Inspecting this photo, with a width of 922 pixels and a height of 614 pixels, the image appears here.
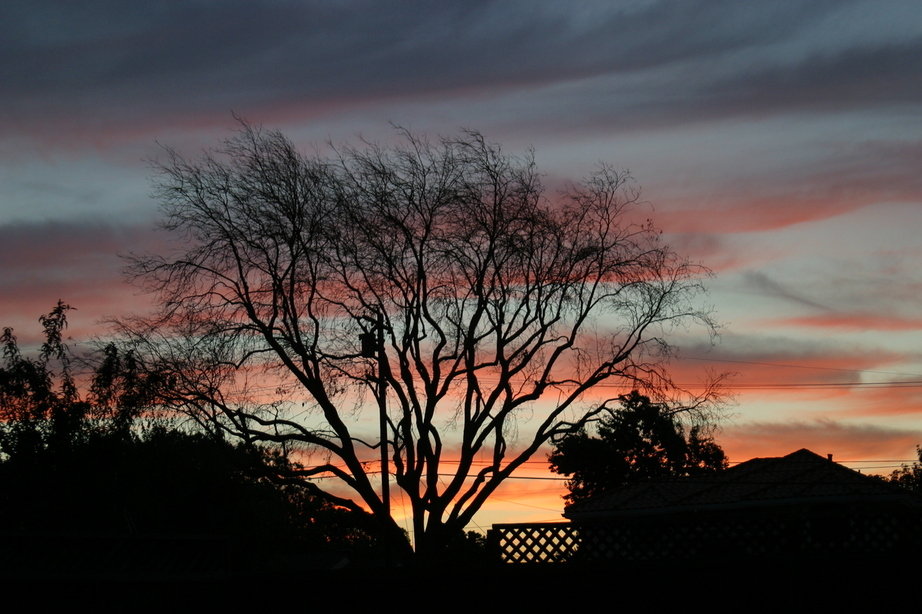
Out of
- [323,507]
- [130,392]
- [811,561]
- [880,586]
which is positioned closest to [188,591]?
[811,561]

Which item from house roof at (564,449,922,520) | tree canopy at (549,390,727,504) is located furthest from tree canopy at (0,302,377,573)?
tree canopy at (549,390,727,504)

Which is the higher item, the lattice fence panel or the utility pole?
the utility pole

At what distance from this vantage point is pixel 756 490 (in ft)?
106

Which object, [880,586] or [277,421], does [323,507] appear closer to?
[277,421]

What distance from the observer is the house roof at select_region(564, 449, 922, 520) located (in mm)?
30453

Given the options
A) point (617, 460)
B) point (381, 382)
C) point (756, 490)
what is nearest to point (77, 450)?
point (381, 382)

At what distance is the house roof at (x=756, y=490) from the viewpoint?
3045cm

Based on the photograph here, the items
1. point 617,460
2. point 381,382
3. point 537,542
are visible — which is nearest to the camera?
point 537,542

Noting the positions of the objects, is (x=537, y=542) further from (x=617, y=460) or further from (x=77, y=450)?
(x=617, y=460)

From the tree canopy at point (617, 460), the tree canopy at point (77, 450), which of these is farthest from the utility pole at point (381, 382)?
the tree canopy at point (617, 460)

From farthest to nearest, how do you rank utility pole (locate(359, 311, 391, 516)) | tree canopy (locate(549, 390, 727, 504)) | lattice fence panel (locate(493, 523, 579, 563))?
tree canopy (locate(549, 390, 727, 504)) < utility pole (locate(359, 311, 391, 516)) < lattice fence panel (locate(493, 523, 579, 563))

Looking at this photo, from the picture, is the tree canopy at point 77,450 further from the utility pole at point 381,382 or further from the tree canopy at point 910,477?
the tree canopy at point 910,477

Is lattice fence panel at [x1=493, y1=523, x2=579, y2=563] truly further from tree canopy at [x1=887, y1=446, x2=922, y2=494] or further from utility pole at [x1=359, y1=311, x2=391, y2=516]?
tree canopy at [x1=887, y1=446, x2=922, y2=494]

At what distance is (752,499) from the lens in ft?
103
